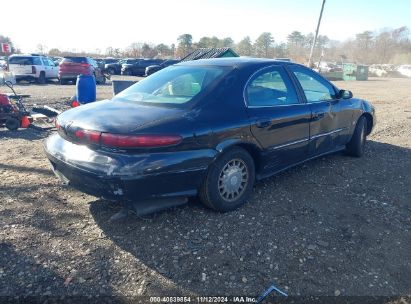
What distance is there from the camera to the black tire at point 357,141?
17.9ft

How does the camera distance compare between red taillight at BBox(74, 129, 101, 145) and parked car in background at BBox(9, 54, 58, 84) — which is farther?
parked car in background at BBox(9, 54, 58, 84)

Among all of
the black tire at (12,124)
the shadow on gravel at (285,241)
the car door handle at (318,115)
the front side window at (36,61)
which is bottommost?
the shadow on gravel at (285,241)

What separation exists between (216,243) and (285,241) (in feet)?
2.02

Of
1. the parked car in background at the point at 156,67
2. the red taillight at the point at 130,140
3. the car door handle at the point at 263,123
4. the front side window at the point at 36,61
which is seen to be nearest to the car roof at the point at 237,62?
the car door handle at the point at 263,123

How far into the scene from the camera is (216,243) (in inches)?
121

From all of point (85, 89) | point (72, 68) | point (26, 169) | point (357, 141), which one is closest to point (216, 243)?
point (26, 169)

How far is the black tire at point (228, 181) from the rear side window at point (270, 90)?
0.59 metres

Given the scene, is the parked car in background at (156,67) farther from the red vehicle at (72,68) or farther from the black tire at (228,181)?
the black tire at (228,181)

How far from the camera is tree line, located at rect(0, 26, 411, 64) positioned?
61344mm

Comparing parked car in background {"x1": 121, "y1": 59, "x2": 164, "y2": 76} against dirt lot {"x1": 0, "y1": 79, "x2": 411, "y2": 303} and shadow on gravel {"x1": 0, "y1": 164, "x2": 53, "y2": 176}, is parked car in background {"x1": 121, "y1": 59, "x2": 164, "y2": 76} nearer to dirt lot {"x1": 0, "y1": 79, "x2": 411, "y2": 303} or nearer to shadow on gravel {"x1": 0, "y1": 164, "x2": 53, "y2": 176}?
shadow on gravel {"x1": 0, "y1": 164, "x2": 53, "y2": 176}

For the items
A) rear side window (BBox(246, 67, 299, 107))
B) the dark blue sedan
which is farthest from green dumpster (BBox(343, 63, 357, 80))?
rear side window (BBox(246, 67, 299, 107))

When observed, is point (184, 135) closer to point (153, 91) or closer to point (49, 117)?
point (153, 91)

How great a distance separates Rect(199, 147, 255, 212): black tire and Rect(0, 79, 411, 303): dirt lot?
13 centimetres

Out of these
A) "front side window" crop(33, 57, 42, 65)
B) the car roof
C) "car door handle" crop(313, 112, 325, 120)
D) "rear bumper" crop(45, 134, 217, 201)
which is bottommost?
"rear bumper" crop(45, 134, 217, 201)
